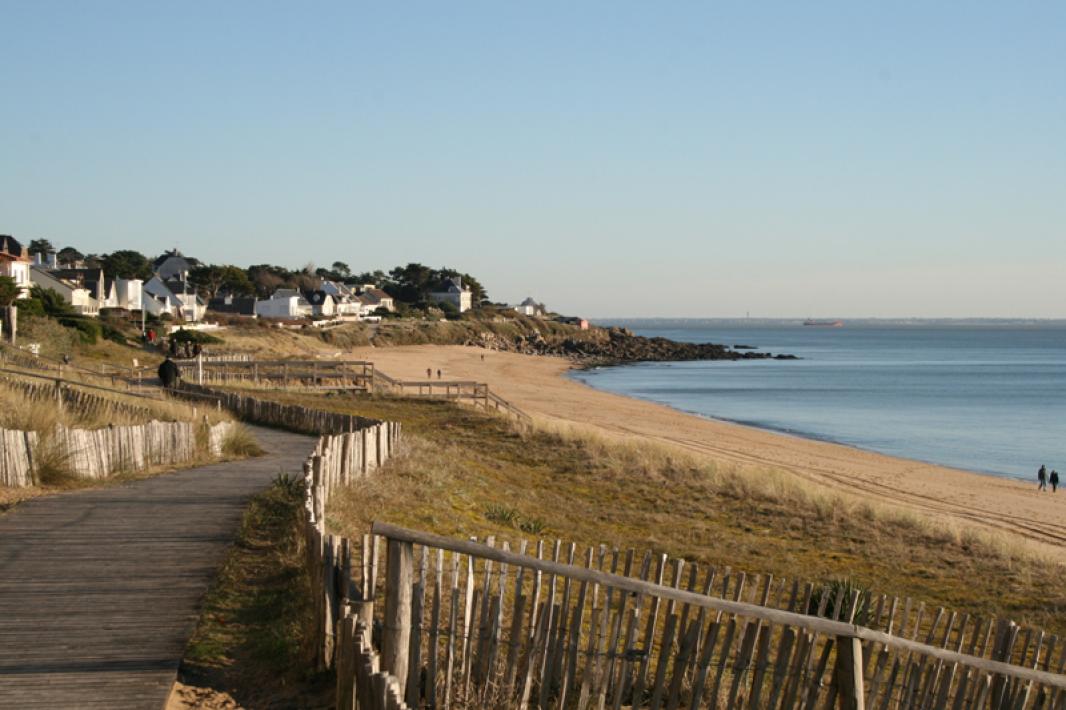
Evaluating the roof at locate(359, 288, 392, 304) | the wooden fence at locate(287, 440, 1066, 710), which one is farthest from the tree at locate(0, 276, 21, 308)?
the roof at locate(359, 288, 392, 304)

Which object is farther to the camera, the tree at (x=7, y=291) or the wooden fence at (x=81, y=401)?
the tree at (x=7, y=291)

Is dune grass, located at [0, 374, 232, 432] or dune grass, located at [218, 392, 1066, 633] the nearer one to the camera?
dune grass, located at [218, 392, 1066, 633]

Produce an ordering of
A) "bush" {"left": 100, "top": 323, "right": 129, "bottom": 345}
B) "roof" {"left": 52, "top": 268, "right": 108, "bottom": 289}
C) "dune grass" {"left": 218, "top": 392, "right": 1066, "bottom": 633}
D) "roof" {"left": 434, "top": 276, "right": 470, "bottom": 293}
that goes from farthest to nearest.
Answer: "roof" {"left": 434, "top": 276, "right": 470, "bottom": 293} → "roof" {"left": 52, "top": 268, "right": 108, "bottom": 289} → "bush" {"left": 100, "top": 323, "right": 129, "bottom": 345} → "dune grass" {"left": 218, "top": 392, "right": 1066, "bottom": 633}

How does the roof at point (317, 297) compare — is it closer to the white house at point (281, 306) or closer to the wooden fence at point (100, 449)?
the white house at point (281, 306)

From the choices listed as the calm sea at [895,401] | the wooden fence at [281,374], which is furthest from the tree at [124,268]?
the wooden fence at [281,374]

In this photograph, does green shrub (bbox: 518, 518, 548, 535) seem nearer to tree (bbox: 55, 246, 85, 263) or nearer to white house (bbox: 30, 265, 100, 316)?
white house (bbox: 30, 265, 100, 316)

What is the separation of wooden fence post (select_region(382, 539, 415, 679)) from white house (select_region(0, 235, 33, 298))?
61.7 meters

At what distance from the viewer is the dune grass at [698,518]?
15445 mm

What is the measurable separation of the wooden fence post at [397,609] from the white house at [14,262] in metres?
61.7

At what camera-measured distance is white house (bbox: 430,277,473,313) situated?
169000mm

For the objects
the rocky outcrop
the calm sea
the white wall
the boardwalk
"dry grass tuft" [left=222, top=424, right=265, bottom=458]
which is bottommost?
the calm sea

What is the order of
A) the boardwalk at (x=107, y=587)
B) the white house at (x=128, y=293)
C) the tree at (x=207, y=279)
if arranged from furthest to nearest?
1. the tree at (x=207, y=279)
2. the white house at (x=128, y=293)
3. the boardwalk at (x=107, y=587)

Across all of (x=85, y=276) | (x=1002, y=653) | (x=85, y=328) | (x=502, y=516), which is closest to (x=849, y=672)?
(x=1002, y=653)

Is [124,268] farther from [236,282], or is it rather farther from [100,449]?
[100,449]
